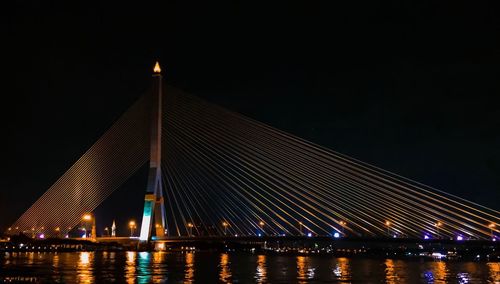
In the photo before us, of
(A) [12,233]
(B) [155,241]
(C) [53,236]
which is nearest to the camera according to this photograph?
(B) [155,241]

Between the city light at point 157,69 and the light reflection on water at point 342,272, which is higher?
the city light at point 157,69

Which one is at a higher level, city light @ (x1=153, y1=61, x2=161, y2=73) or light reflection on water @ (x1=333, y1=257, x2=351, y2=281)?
city light @ (x1=153, y1=61, x2=161, y2=73)

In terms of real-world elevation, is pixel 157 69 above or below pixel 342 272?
above

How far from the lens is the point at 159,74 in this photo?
50375 mm

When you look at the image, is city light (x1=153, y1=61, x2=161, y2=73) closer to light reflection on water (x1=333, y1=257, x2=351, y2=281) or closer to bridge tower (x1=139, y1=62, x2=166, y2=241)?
bridge tower (x1=139, y1=62, x2=166, y2=241)

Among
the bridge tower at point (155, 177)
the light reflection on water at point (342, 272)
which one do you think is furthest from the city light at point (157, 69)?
the light reflection on water at point (342, 272)

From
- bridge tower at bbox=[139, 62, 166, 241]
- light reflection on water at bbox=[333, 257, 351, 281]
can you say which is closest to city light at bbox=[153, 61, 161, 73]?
bridge tower at bbox=[139, 62, 166, 241]

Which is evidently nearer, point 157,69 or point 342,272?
point 342,272

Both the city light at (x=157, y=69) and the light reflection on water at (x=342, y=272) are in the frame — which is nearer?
the light reflection on water at (x=342, y=272)

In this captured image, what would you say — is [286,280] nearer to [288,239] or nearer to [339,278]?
[339,278]

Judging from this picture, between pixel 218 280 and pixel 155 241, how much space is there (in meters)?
31.5

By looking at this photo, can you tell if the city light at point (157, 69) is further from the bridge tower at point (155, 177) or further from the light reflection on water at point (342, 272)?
the light reflection on water at point (342, 272)

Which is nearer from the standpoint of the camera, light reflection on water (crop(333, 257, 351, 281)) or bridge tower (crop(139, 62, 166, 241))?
light reflection on water (crop(333, 257, 351, 281))

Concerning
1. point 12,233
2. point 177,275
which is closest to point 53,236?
point 12,233
